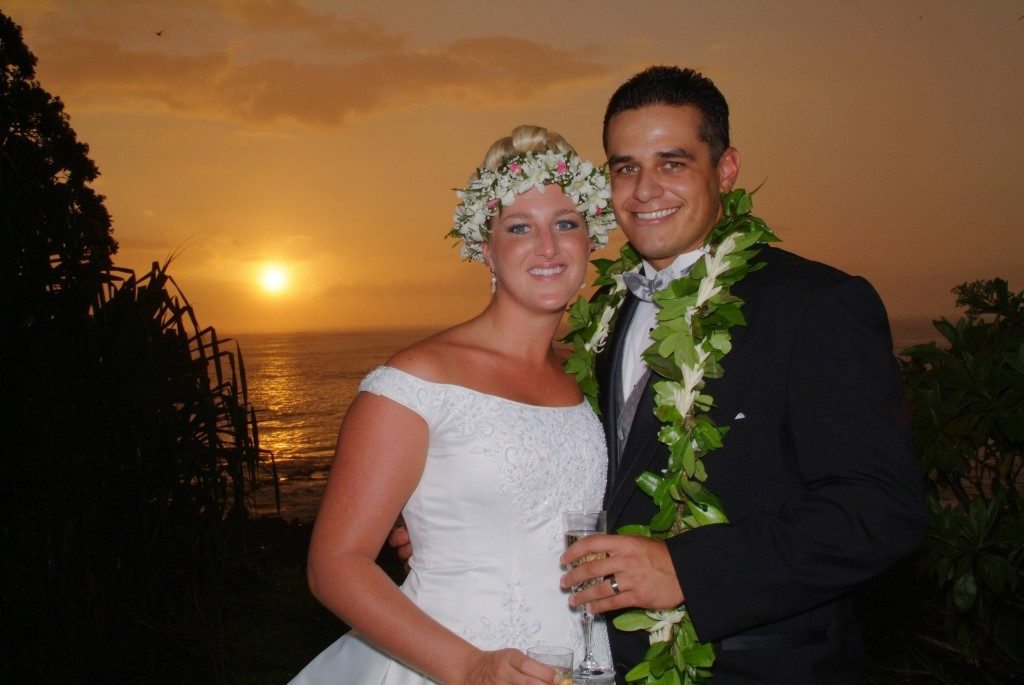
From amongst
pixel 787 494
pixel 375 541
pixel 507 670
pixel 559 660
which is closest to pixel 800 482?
pixel 787 494

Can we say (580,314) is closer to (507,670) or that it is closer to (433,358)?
(433,358)

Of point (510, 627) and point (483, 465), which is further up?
point (483, 465)

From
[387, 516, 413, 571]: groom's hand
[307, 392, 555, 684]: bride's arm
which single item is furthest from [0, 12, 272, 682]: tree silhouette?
[307, 392, 555, 684]: bride's arm

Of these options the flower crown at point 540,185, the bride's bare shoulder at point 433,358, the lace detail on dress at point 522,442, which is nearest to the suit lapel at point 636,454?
the lace detail on dress at point 522,442

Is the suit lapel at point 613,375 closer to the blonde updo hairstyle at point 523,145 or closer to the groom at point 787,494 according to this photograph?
the groom at point 787,494

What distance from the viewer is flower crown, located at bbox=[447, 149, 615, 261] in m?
3.23

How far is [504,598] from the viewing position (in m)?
2.97

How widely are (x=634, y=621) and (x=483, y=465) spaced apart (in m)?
0.81

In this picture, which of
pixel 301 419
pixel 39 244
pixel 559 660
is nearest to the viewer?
pixel 559 660

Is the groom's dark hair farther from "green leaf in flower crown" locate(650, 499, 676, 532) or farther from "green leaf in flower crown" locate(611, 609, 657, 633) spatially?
"green leaf in flower crown" locate(611, 609, 657, 633)

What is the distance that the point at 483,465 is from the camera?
296 centimetres

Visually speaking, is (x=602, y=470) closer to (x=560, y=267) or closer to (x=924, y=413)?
(x=560, y=267)

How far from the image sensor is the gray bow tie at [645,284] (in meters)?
3.10

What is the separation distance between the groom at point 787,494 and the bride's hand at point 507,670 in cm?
23
